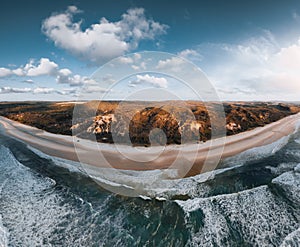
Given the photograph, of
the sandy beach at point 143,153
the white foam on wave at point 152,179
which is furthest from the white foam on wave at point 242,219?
the sandy beach at point 143,153

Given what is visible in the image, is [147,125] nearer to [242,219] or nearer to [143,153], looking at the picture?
[143,153]

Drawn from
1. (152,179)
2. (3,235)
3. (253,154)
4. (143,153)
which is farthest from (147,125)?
(3,235)

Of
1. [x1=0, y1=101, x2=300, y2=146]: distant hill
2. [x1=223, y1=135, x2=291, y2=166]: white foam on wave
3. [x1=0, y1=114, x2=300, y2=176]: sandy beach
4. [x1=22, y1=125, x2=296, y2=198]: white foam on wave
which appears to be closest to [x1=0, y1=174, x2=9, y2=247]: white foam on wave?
[x1=22, y1=125, x2=296, y2=198]: white foam on wave

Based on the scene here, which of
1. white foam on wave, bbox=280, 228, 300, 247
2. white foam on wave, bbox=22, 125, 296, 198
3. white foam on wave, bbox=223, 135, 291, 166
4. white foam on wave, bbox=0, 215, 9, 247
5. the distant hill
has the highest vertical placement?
the distant hill

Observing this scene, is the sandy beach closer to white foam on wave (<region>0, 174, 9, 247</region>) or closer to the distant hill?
the distant hill

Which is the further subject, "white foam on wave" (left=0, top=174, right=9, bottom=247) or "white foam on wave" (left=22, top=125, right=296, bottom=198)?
"white foam on wave" (left=22, top=125, right=296, bottom=198)

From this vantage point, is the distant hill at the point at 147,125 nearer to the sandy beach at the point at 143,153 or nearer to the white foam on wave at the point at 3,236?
the sandy beach at the point at 143,153

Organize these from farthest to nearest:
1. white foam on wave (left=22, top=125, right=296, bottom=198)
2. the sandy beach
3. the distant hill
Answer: the distant hill → the sandy beach → white foam on wave (left=22, top=125, right=296, bottom=198)

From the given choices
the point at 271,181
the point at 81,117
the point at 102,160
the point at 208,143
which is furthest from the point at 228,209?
the point at 81,117

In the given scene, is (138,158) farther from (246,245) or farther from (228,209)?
(246,245)
